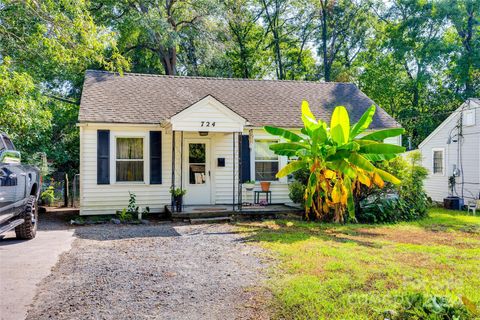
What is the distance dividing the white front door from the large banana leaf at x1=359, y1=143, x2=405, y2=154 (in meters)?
5.50

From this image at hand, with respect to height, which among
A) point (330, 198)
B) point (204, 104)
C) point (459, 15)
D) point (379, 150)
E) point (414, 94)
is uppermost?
point (459, 15)

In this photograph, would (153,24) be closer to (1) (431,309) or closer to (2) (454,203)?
(2) (454,203)

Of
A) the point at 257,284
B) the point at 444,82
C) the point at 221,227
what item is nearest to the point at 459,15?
the point at 444,82

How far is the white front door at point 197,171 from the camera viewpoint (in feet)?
44.2

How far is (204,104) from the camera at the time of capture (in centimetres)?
1184

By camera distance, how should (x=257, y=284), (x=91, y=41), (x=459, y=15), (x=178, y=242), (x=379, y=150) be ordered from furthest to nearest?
(x=459, y=15) < (x=379, y=150) < (x=178, y=242) < (x=91, y=41) < (x=257, y=284)

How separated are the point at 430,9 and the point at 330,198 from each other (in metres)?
20.1

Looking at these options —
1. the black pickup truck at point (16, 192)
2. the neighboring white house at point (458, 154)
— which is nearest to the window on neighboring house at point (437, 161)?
the neighboring white house at point (458, 154)

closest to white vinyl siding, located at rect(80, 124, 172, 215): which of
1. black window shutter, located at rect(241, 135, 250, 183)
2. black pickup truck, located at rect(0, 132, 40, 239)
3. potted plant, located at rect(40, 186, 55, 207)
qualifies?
black window shutter, located at rect(241, 135, 250, 183)

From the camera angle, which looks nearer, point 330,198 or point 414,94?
point 330,198

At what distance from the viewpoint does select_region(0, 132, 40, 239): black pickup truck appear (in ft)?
19.4

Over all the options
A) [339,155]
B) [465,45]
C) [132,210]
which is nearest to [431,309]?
[339,155]

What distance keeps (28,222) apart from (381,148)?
835 cm

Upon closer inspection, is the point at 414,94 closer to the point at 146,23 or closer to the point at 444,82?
the point at 444,82
